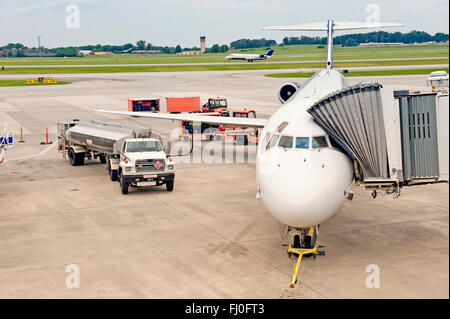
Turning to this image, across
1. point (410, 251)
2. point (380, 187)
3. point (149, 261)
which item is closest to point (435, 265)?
point (410, 251)

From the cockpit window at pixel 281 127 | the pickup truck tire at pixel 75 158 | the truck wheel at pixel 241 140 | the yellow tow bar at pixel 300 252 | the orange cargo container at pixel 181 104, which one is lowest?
the yellow tow bar at pixel 300 252

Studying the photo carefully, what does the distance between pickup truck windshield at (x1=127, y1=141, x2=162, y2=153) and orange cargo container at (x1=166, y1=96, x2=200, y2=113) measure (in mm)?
25645

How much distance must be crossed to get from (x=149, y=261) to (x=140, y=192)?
379 inches

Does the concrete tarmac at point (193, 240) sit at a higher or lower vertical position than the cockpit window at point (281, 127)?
lower

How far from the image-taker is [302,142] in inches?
610

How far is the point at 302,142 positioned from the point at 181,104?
37.8 m

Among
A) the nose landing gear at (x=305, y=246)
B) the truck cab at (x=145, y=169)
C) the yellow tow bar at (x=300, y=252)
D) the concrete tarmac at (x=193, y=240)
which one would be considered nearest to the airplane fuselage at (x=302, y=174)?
the yellow tow bar at (x=300, y=252)

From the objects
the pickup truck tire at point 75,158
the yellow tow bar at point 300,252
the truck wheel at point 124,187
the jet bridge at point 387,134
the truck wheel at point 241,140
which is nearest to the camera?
the jet bridge at point 387,134

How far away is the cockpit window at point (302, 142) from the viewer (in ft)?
50.6

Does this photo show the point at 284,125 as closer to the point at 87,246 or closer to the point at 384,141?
the point at 384,141

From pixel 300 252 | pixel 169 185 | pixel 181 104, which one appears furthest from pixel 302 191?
pixel 181 104

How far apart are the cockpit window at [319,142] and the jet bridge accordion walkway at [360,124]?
277 millimetres

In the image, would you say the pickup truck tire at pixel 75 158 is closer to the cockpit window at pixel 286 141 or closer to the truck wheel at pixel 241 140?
the truck wheel at pixel 241 140

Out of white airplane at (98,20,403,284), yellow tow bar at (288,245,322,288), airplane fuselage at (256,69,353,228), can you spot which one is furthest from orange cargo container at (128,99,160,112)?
yellow tow bar at (288,245,322,288)
